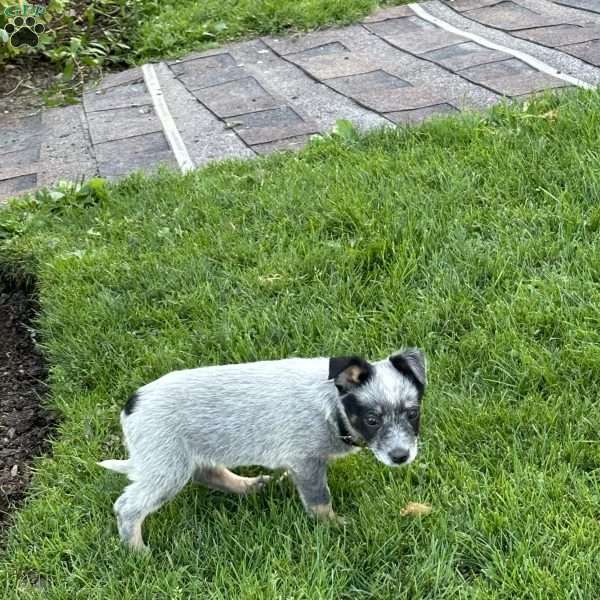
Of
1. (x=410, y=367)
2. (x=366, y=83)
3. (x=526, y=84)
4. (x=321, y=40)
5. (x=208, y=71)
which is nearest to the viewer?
(x=410, y=367)

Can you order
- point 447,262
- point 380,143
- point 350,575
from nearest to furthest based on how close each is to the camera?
1. point 350,575
2. point 447,262
3. point 380,143

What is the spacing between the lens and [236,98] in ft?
22.6

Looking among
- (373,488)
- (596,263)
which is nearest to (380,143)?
(596,263)

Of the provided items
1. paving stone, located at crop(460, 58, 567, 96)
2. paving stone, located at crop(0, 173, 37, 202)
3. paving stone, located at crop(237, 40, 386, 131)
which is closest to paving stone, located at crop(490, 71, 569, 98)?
paving stone, located at crop(460, 58, 567, 96)

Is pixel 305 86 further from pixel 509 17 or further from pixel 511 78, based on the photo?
pixel 509 17

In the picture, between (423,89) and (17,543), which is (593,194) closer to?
(423,89)

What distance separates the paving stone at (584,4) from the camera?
7.55 m

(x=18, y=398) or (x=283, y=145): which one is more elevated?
(x=283, y=145)

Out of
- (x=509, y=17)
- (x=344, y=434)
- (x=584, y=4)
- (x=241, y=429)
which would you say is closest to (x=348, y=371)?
(x=344, y=434)

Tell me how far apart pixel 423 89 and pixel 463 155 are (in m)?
1.60

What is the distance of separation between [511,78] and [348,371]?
426 cm

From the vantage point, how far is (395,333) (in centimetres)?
383

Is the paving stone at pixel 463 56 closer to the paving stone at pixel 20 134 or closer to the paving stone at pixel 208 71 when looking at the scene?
the paving stone at pixel 208 71

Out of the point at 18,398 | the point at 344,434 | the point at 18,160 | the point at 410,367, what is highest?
the point at 410,367
